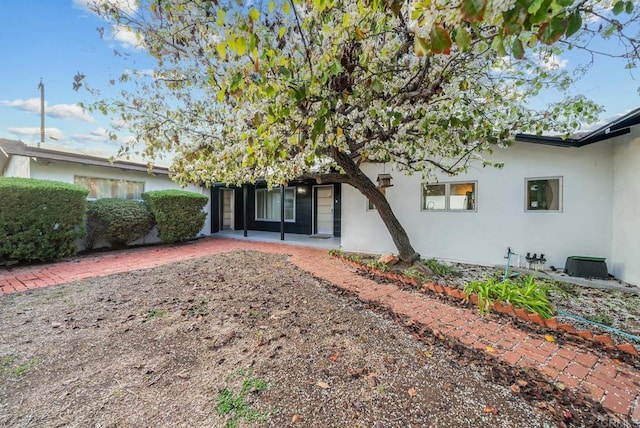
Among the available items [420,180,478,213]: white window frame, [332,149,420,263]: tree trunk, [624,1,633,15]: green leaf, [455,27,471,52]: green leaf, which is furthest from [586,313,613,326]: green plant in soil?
[455,27,471,52]: green leaf

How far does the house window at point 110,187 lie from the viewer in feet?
27.7

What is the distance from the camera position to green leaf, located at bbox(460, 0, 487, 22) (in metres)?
1.19

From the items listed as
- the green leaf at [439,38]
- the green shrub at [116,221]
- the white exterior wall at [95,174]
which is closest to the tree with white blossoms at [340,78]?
the green leaf at [439,38]

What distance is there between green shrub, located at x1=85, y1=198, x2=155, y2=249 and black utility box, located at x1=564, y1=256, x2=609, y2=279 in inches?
449

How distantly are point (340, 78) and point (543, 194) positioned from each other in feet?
18.5

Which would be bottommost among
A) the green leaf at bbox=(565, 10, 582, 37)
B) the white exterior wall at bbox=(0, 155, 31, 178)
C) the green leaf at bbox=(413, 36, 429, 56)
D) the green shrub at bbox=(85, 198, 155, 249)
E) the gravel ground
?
the gravel ground

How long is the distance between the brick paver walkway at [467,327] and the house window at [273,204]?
5072 millimetres

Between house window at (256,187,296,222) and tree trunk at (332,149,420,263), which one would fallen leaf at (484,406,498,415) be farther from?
house window at (256,187,296,222)

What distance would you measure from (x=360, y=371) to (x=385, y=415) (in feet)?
1.62

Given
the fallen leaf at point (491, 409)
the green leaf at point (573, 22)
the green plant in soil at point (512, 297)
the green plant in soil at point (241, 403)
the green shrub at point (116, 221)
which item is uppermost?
the green leaf at point (573, 22)

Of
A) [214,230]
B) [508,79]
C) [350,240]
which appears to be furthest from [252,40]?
[214,230]

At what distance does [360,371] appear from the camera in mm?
2336

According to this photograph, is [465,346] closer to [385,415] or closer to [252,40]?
[385,415]

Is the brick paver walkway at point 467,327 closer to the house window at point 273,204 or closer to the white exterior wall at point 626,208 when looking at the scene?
the white exterior wall at point 626,208
